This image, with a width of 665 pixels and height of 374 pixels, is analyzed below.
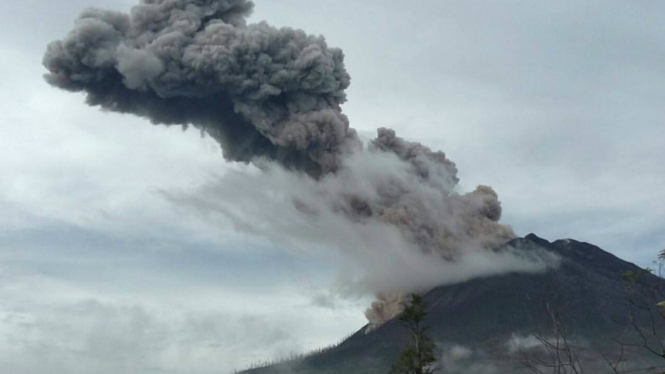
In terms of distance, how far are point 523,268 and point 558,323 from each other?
90165mm

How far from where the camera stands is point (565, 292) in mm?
90375

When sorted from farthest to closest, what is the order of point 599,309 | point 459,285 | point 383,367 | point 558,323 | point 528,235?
point 528,235
point 459,285
point 599,309
point 383,367
point 558,323

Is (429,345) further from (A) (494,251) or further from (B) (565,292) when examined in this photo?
(B) (565,292)

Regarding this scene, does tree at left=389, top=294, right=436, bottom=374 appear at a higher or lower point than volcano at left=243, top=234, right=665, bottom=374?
lower

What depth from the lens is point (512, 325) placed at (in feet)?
274

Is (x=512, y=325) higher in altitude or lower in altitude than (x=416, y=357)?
higher

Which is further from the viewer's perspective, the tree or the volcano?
the volcano

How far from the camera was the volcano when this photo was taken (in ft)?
246

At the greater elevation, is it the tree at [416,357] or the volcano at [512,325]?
the volcano at [512,325]

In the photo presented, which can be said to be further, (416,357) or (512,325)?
(512,325)

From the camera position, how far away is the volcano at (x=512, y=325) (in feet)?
246

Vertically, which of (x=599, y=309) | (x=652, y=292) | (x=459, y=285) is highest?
(x=459, y=285)

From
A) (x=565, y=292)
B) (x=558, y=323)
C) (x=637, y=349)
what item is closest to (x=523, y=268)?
(x=565, y=292)

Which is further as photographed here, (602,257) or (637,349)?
(602,257)
